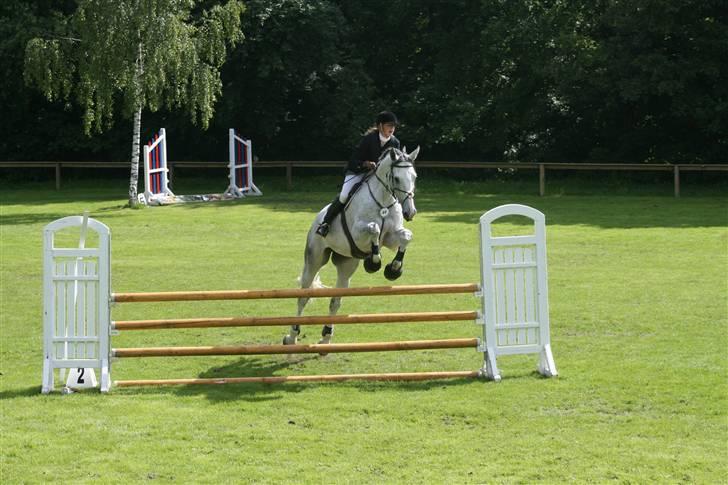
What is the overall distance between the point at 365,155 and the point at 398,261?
56.5 inches

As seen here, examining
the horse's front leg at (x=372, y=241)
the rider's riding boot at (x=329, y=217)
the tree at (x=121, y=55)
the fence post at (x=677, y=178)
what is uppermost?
the tree at (x=121, y=55)

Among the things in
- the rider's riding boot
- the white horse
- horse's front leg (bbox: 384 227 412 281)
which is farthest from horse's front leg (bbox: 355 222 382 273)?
the rider's riding boot

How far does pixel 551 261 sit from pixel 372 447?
35.6 feet

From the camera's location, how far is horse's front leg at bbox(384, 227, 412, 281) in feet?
33.2

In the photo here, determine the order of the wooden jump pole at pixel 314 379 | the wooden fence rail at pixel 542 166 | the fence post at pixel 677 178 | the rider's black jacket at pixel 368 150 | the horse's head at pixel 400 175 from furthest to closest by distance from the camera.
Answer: the wooden fence rail at pixel 542 166
the fence post at pixel 677 178
the rider's black jacket at pixel 368 150
the horse's head at pixel 400 175
the wooden jump pole at pixel 314 379

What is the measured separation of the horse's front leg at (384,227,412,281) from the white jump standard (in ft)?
1.00

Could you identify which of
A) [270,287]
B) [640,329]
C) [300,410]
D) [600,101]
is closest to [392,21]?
[600,101]

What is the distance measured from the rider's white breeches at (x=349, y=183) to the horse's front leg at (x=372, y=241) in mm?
441

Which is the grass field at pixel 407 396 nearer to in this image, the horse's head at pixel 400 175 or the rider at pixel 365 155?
the rider at pixel 365 155

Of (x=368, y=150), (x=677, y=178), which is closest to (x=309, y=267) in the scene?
(x=368, y=150)

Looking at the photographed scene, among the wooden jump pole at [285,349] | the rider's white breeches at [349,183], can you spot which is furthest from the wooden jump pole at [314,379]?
the rider's white breeches at [349,183]

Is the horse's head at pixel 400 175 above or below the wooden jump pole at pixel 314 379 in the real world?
above

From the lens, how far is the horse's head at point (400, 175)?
1008 cm

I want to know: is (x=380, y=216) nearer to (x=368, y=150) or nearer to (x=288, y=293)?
(x=368, y=150)
